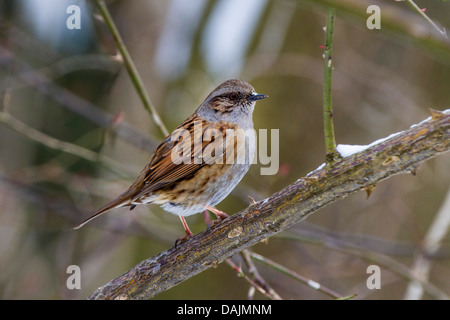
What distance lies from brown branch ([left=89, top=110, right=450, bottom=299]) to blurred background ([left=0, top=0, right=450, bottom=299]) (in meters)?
2.13

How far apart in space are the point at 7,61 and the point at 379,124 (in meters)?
4.24

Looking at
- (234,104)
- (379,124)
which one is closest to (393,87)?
(379,124)

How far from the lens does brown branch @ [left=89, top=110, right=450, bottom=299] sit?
8.06 feet

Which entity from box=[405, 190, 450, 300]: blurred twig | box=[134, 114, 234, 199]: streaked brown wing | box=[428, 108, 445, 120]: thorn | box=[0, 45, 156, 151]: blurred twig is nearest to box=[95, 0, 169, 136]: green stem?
box=[134, 114, 234, 199]: streaked brown wing

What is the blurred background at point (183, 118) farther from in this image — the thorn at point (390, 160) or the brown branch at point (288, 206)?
the thorn at point (390, 160)

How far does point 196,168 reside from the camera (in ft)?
11.9

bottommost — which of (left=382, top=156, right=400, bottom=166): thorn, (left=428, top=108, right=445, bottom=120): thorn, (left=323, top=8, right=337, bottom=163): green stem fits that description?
(left=382, top=156, right=400, bottom=166): thorn

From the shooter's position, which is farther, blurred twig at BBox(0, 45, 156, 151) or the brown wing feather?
blurred twig at BBox(0, 45, 156, 151)

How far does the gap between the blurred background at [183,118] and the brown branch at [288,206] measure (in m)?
2.13

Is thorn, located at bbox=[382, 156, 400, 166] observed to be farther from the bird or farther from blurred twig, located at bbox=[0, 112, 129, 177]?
blurred twig, located at bbox=[0, 112, 129, 177]

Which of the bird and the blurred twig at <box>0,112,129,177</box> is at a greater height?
the blurred twig at <box>0,112,129,177</box>

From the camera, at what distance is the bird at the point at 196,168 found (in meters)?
3.59

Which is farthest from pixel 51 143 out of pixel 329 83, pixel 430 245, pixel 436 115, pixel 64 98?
pixel 430 245

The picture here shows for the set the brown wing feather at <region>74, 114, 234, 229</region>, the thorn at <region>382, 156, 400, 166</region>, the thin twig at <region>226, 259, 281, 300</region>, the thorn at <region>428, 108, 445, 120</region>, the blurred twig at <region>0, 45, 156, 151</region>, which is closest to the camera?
the thorn at <region>428, 108, 445, 120</region>
